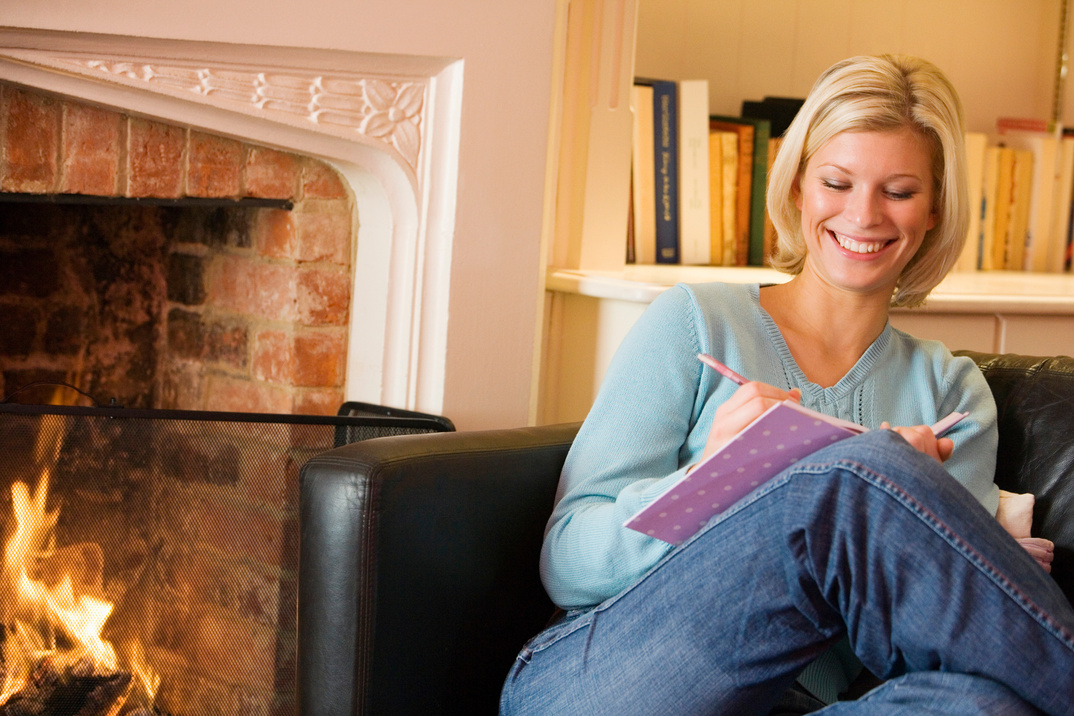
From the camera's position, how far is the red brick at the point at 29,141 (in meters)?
1.38

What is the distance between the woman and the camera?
0.83 m

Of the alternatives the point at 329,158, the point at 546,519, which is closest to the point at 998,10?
the point at 329,158

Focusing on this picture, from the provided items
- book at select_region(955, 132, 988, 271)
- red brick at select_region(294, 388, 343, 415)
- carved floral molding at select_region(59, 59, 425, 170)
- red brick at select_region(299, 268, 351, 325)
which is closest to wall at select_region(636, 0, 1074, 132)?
book at select_region(955, 132, 988, 271)

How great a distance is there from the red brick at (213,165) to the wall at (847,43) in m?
0.89

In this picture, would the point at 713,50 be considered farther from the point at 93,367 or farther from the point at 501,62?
the point at 93,367

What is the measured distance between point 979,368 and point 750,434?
0.63 m

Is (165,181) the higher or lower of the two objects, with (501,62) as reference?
lower

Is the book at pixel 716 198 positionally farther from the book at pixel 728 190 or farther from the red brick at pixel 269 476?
the red brick at pixel 269 476

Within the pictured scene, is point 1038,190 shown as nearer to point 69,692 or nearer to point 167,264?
point 167,264

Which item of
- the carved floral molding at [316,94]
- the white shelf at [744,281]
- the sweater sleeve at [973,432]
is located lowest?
the sweater sleeve at [973,432]

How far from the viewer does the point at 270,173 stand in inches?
60.3

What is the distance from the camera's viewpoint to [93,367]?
1.83 m

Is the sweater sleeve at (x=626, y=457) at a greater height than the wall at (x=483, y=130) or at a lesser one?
lesser

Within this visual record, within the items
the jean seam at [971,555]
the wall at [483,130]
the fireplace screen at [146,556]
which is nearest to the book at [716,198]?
the wall at [483,130]
